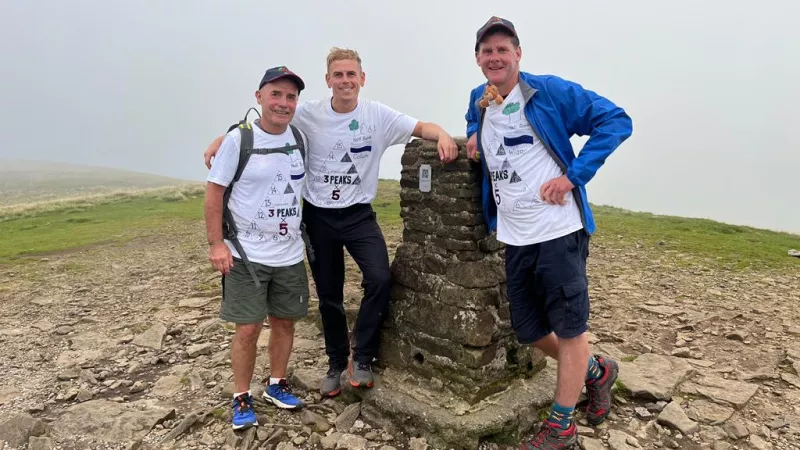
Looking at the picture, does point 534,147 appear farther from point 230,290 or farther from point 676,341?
point 676,341

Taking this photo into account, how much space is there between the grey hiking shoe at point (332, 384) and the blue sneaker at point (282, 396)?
30cm

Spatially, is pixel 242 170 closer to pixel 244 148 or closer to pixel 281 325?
pixel 244 148

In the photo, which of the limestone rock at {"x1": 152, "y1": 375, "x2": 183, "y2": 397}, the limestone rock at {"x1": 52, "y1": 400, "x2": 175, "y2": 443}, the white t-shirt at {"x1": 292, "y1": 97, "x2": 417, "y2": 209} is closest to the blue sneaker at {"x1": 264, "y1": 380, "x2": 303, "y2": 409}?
the limestone rock at {"x1": 52, "y1": 400, "x2": 175, "y2": 443}

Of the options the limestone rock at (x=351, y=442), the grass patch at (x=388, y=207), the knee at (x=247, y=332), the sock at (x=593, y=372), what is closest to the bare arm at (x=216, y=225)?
the knee at (x=247, y=332)

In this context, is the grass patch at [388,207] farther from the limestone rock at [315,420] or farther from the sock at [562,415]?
the sock at [562,415]

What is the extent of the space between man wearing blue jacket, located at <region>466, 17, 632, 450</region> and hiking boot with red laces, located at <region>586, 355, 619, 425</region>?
27.8 inches

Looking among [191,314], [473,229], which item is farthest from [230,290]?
[191,314]

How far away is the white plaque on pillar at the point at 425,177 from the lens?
5.14 meters

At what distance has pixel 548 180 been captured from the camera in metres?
4.11

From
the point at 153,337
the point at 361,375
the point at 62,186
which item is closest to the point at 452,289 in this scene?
Answer: the point at 361,375

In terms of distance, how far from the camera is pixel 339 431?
5.19 m

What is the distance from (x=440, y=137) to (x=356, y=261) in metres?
1.48

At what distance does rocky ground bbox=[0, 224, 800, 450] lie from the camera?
Answer: 511 centimetres

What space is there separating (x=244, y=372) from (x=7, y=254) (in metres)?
14.1
